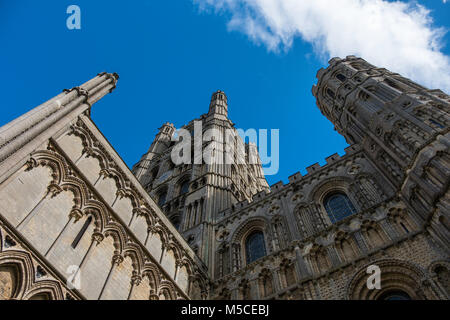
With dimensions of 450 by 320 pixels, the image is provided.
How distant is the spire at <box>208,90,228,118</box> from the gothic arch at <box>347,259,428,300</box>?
3388 centimetres

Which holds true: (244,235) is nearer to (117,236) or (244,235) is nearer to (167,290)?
(167,290)

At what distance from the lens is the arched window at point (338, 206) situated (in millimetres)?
15188

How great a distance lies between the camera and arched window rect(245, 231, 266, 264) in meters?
16.2

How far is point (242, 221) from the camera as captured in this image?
18375mm

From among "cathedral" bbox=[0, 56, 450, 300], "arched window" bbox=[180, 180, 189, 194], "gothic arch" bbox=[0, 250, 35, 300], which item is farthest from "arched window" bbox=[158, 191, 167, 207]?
"gothic arch" bbox=[0, 250, 35, 300]

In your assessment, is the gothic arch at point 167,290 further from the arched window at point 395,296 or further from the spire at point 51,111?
the arched window at point 395,296

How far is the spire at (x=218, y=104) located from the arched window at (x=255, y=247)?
2720cm

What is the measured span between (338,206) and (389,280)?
5454 millimetres

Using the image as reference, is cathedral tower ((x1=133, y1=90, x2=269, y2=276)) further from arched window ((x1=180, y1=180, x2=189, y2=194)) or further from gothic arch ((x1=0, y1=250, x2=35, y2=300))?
gothic arch ((x1=0, y1=250, x2=35, y2=300))

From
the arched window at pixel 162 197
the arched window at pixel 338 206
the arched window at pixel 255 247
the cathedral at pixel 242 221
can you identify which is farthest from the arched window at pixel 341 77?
the arched window at pixel 162 197

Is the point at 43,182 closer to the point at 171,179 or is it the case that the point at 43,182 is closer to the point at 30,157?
the point at 30,157

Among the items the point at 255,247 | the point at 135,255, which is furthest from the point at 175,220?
the point at 135,255

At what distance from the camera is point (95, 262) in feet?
32.9
